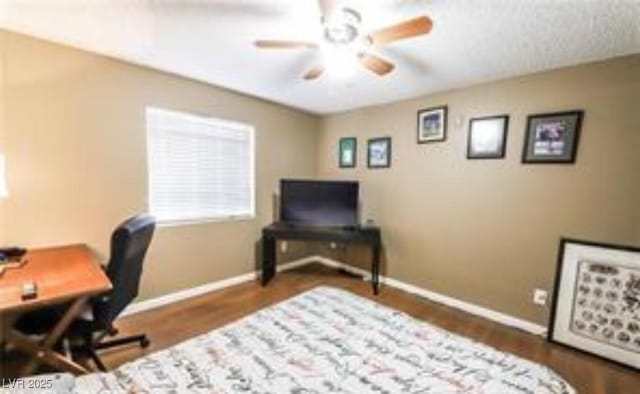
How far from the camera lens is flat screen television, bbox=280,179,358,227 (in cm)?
354

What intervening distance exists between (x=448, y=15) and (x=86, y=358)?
10.2 ft

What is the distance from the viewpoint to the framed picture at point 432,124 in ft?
10.0

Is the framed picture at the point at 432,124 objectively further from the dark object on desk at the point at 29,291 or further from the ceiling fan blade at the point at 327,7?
the dark object on desk at the point at 29,291

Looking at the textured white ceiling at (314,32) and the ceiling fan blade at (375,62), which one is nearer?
the textured white ceiling at (314,32)

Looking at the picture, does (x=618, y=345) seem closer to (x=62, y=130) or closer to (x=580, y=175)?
(x=580, y=175)

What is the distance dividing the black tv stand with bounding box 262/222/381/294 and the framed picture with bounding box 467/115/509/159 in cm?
128

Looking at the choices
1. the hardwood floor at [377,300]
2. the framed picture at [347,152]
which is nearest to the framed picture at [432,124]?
the framed picture at [347,152]

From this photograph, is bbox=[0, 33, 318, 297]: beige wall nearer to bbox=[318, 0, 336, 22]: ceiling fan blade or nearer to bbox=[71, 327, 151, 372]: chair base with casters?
bbox=[71, 327, 151, 372]: chair base with casters

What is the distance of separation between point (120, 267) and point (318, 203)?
7.24 feet

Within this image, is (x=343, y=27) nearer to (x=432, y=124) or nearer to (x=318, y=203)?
(x=432, y=124)

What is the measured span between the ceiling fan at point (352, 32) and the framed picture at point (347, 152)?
75.3 inches

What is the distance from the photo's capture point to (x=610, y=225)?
7.25ft

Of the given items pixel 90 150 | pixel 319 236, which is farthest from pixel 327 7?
pixel 319 236

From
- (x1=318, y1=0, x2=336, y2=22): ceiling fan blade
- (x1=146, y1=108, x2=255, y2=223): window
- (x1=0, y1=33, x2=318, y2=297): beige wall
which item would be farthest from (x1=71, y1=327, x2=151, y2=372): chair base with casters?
(x1=318, y1=0, x2=336, y2=22): ceiling fan blade
